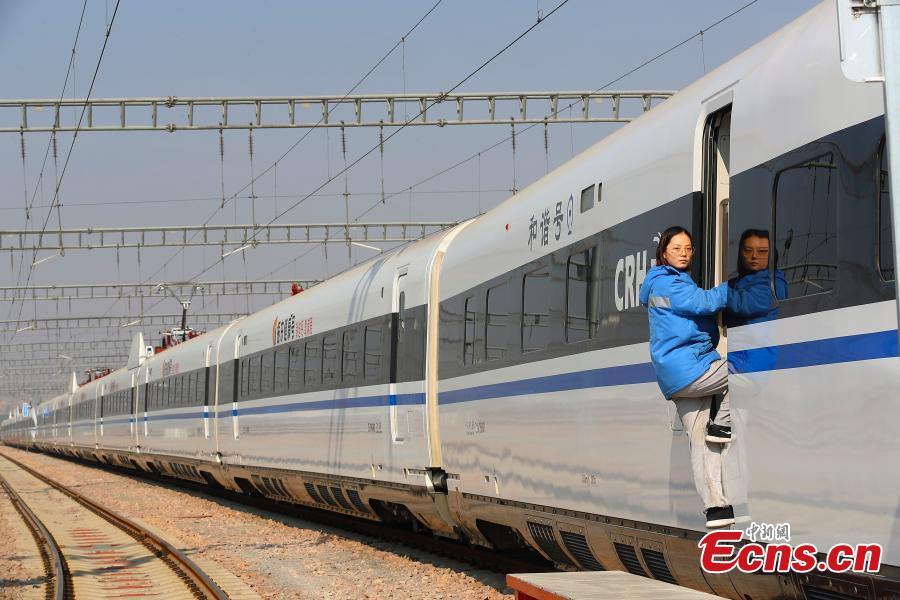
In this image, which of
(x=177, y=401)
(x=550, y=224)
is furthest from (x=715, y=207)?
(x=177, y=401)

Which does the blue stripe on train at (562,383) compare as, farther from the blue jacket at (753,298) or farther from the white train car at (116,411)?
the white train car at (116,411)

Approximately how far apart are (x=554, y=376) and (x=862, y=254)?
445cm

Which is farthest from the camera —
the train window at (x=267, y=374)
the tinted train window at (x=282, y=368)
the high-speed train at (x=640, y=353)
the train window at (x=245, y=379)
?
the train window at (x=245, y=379)

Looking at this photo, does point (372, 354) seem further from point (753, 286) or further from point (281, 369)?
point (753, 286)

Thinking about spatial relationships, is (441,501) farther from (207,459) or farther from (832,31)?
(207,459)

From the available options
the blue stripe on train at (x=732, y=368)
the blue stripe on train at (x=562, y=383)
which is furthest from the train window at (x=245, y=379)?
the blue stripe on train at (x=562, y=383)

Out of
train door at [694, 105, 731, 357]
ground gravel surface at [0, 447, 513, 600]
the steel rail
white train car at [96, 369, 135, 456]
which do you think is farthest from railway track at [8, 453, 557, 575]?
white train car at [96, 369, 135, 456]

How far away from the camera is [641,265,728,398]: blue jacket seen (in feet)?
22.9

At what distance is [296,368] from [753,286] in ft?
45.9

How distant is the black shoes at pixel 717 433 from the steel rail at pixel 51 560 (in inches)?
323

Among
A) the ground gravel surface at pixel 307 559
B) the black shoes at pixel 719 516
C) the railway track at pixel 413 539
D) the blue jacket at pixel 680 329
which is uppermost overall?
the blue jacket at pixel 680 329

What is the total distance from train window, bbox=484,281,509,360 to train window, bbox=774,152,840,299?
5.21m

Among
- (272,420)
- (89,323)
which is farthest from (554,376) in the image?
(89,323)

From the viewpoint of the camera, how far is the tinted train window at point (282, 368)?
20547 millimetres
